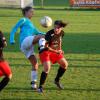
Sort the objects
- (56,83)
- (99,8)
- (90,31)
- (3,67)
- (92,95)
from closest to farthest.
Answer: (3,67), (92,95), (56,83), (90,31), (99,8)

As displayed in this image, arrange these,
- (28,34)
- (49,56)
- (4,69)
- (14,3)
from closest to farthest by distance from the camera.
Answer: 1. (4,69)
2. (49,56)
3. (28,34)
4. (14,3)

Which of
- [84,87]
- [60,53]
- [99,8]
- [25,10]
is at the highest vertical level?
[25,10]

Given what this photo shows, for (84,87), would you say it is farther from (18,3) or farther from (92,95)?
(18,3)

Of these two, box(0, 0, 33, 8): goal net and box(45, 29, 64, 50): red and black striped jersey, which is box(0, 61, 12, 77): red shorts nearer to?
box(45, 29, 64, 50): red and black striped jersey

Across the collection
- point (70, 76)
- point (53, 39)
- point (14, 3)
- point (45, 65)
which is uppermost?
point (53, 39)

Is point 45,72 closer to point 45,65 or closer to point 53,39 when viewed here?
point 45,65

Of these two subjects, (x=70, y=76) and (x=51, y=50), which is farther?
(x=70, y=76)

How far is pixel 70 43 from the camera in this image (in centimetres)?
2073

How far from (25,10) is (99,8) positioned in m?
39.8

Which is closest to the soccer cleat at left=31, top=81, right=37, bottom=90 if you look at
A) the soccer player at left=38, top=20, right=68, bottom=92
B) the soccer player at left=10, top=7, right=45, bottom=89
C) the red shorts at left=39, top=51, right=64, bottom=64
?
the soccer player at left=10, top=7, right=45, bottom=89

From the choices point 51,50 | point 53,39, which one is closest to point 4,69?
point 51,50

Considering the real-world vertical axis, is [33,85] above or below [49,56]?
below

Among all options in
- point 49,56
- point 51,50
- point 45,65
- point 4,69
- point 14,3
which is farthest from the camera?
point 14,3

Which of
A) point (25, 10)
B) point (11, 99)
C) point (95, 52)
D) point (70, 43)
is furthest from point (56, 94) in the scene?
point (70, 43)
